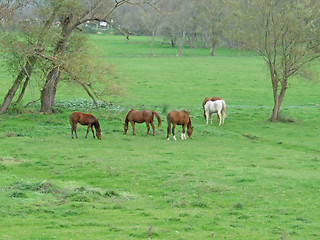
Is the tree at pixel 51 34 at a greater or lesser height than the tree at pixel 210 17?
lesser

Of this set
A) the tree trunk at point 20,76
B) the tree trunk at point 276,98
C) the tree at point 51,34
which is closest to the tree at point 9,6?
the tree at point 51,34

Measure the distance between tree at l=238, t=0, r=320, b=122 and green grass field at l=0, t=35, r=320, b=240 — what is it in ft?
12.4

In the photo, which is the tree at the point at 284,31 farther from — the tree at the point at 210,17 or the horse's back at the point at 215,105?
the tree at the point at 210,17

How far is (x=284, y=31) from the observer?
31.6 meters

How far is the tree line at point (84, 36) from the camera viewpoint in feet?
95.0

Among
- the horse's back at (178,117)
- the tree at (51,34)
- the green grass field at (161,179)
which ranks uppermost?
the tree at (51,34)

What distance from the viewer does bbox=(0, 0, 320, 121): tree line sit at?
2897cm

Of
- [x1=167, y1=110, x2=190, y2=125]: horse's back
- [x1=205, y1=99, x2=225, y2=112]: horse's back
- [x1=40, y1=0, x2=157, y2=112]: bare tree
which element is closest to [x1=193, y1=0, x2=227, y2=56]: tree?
[x1=205, y1=99, x2=225, y2=112]: horse's back

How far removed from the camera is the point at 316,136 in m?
29.1

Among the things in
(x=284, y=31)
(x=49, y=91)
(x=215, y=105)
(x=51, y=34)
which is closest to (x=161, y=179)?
(x=51, y=34)

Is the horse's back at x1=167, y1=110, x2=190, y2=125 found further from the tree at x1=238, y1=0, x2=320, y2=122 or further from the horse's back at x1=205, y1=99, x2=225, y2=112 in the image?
the tree at x1=238, y1=0, x2=320, y2=122

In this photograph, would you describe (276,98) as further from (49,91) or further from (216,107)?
(49,91)

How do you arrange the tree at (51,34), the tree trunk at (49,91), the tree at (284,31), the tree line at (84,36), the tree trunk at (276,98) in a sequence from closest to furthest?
1. the tree at (51,34)
2. the tree line at (84,36)
3. the tree trunk at (49,91)
4. the tree at (284,31)
5. the tree trunk at (276,98)

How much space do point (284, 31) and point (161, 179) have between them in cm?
1717
